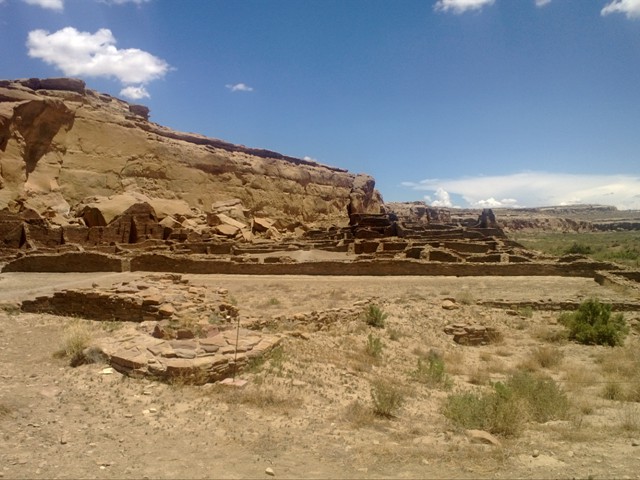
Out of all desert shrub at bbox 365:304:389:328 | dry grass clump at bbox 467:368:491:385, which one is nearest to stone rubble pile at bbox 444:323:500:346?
desert shrub at bbox 365:304:389:328

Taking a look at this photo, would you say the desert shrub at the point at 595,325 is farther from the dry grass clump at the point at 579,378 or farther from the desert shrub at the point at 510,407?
the desert shrub at the point at 510,407

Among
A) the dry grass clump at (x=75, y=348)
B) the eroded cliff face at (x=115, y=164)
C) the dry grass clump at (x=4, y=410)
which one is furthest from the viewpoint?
the eroded cliff face at (x=115, y=164)

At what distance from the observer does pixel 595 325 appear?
1172 cm

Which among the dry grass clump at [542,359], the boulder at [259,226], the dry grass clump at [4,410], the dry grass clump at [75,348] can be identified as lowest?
the dry grass clump at [542,359]

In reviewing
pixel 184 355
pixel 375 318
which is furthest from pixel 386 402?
pixel 375 318

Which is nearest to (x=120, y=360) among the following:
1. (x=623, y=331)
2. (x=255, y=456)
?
(x=255, y=456)

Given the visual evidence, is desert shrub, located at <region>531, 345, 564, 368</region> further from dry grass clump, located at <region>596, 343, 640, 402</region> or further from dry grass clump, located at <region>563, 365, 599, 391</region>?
dry grass clump, located at <region>596, 343, 640, 402</region>

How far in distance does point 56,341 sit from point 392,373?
18.9 ft

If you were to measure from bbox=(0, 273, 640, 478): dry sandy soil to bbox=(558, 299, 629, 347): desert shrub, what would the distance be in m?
1.57

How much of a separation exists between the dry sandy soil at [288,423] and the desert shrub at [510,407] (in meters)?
0.18

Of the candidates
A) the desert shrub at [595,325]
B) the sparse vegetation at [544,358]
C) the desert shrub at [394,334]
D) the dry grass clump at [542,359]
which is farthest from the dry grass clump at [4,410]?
the desert shrub at [595,325]

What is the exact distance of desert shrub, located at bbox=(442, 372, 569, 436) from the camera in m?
5.60

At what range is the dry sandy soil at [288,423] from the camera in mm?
4465

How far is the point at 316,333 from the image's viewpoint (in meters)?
10.1
